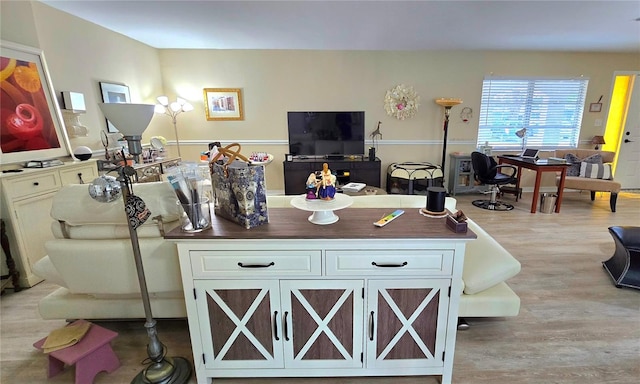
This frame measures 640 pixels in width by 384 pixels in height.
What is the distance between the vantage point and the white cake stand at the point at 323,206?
136 centimetres

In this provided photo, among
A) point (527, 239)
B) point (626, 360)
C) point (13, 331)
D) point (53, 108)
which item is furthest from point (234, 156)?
point (527, 239)

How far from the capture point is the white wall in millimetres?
4910

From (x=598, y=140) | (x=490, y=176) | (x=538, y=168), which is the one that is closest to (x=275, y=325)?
(x=490, y=176)

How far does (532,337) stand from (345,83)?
431cm

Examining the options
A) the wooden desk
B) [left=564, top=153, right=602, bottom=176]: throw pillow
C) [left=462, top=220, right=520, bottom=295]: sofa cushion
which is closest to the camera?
[left=462, top=220, right=520, bottom=295]: sofa cushion

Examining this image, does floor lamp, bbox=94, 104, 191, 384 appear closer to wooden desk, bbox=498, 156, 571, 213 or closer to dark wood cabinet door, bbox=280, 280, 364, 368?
dark wood cabinet door, bbox=280, 280, 364, 368

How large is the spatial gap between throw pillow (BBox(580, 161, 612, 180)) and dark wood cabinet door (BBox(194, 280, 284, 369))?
5443 mm

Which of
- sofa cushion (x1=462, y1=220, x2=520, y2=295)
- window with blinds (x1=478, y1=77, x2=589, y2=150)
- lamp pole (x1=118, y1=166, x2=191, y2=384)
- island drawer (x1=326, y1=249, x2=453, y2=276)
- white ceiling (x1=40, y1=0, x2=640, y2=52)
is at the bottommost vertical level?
lamp pole (x1=118, y1=166, x2=191, y2=384)

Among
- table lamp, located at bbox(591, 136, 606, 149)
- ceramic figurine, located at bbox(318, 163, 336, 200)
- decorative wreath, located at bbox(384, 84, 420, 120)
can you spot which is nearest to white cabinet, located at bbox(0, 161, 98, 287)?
ceramic figurine, located at bbox(318, 163, 336, 200)

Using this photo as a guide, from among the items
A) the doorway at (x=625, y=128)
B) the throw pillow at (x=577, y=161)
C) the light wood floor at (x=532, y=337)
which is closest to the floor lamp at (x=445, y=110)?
the throw pillow at (x=577, y=161)

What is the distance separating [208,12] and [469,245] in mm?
3333

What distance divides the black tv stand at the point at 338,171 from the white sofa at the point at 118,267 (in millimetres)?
3045

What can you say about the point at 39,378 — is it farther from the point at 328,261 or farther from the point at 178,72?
the point at 178,72

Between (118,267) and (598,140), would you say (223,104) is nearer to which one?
(118,267)
